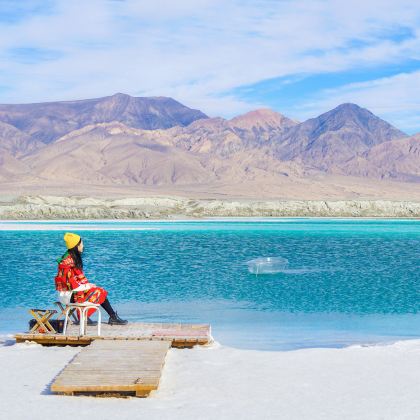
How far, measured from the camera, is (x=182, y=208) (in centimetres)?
9062

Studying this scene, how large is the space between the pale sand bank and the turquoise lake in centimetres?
4503

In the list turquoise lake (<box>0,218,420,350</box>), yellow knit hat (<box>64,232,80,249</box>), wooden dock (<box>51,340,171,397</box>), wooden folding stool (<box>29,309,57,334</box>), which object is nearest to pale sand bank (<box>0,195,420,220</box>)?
turquoise lake (<box>0,218,420,350</box>)

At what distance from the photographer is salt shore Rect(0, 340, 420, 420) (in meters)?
7.07

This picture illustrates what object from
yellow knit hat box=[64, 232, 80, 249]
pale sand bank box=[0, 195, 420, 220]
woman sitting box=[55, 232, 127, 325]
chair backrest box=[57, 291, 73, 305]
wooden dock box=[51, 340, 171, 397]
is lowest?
pale sand bank box=[0, 195, 420, 220]

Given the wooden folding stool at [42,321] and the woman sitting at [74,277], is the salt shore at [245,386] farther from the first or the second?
the woman sitting at [74,277]

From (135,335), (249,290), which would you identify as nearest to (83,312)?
(135,335)

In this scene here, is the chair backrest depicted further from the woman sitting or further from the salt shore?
the salt shore

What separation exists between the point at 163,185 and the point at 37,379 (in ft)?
537

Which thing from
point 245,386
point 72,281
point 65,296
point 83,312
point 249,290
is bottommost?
point 249,290

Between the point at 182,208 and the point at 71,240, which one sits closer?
the point at 71,240

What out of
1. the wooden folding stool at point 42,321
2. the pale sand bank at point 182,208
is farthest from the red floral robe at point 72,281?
the pale sand bank at point 182,208

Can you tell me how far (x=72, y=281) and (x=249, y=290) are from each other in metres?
10.1

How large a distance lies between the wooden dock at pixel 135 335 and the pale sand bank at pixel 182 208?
70.3m

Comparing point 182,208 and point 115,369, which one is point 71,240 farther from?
point 182,208
